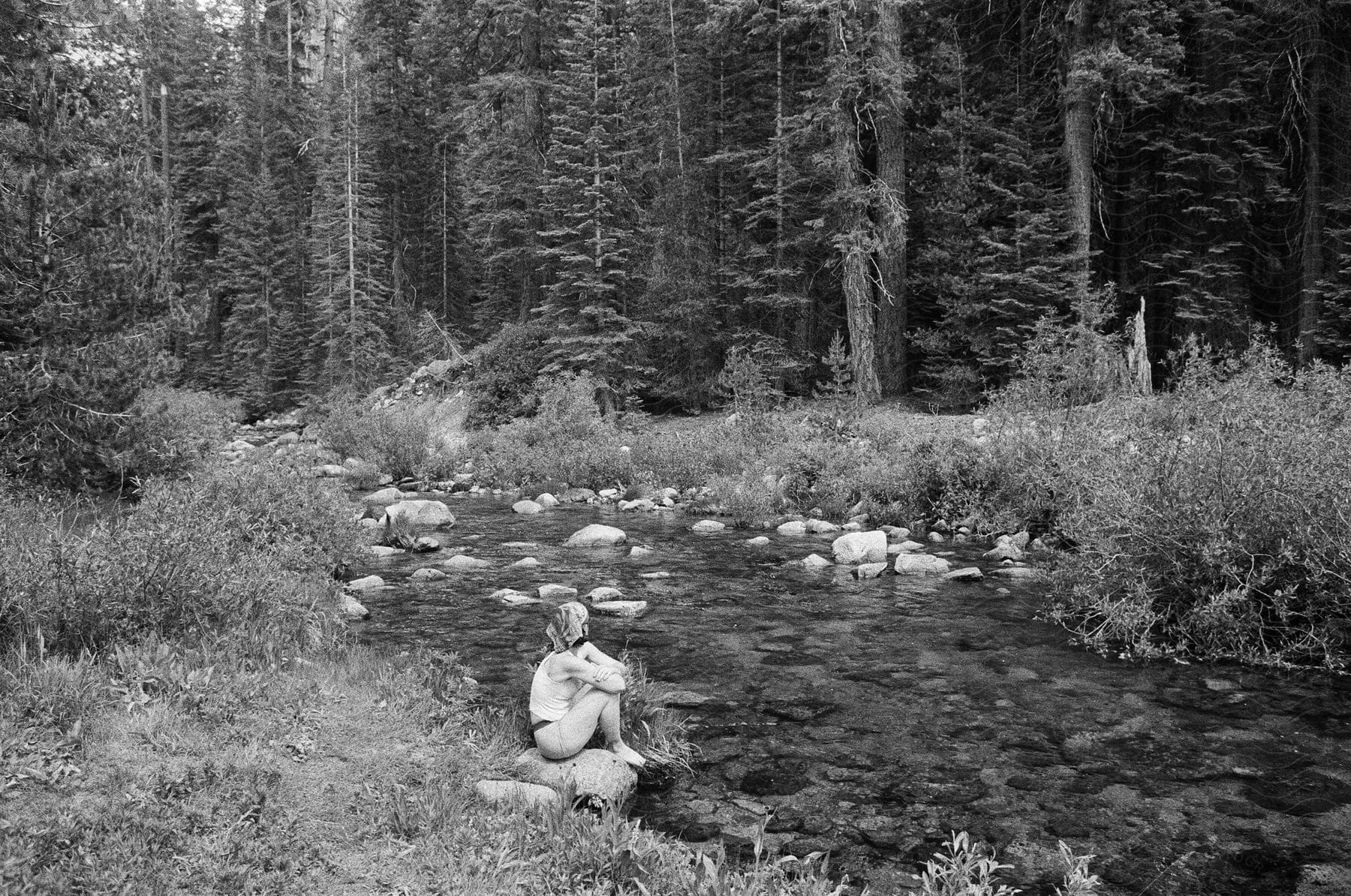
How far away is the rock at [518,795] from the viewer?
436 centimetres

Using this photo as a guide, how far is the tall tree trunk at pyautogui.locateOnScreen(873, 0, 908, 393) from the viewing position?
20.3m

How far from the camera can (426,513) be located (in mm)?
14586

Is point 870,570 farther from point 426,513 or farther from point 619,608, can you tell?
point 426,513

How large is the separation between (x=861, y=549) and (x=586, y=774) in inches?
281

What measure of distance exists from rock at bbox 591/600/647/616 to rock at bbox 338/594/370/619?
2383mm

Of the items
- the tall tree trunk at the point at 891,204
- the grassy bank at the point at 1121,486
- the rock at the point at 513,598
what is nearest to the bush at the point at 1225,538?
the grassy bank at the point at 1121,486

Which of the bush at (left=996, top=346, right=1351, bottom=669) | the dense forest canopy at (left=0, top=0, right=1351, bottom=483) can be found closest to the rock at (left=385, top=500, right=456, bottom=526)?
the dense forest canopy at (left=0, top=0, right=1351, bottom=483)

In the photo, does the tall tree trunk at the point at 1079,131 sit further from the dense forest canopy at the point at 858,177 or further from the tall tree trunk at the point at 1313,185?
the tall tree trunk at the point at 1313,185

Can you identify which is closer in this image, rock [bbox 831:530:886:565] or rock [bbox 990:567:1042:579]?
rock [bbox 990:567:1042:579]

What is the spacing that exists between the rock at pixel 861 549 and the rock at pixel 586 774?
21.9 feet

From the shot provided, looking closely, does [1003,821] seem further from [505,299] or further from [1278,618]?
[505,299]

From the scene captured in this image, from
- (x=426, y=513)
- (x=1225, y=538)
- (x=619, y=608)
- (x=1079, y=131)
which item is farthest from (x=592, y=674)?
(x=1079, y=131)

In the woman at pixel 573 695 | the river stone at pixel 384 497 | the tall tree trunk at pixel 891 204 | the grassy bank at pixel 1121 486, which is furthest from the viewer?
the tall tree trunk at pixel 891 204

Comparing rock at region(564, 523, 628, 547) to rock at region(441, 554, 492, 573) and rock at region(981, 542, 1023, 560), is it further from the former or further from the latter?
rock at region(981, 542, 1023, 560)
